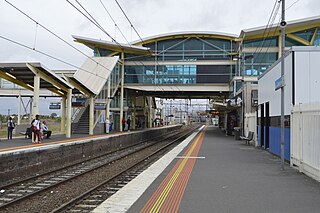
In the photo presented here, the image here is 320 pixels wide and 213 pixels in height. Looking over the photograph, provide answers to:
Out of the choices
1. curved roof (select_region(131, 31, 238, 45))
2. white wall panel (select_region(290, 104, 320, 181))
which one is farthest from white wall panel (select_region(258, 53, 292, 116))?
curved roof (select_region(131, 31, 238, 45))

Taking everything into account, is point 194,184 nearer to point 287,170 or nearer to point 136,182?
point 136,182

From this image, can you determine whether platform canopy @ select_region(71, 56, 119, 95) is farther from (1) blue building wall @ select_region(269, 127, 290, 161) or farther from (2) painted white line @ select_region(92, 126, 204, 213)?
(2) painted white line @ select_region(92, 126, 204, 213)

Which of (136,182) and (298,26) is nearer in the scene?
(136,182)

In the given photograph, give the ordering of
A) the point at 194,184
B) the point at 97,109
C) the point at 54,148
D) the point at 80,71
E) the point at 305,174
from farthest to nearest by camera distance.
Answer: the point at 80,71
the point at 97,109
the point at 54,148
the point at 305,174
the point at 194,184

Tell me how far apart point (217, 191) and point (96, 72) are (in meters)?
26.2

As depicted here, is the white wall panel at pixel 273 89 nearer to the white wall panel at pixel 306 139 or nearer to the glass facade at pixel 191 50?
the white wall panel at pixel 306 139

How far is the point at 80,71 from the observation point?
109 feet

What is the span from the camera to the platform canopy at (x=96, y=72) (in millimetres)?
30844

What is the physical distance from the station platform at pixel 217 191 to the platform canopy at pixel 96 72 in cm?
2001

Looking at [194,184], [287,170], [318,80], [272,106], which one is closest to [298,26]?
[272,106]

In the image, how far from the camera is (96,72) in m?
32.7

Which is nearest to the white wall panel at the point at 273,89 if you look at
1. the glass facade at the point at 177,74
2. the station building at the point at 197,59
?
the station building at the point at 197,59

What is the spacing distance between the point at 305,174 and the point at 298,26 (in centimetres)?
3060

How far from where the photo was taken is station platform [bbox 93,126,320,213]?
21.2ft
